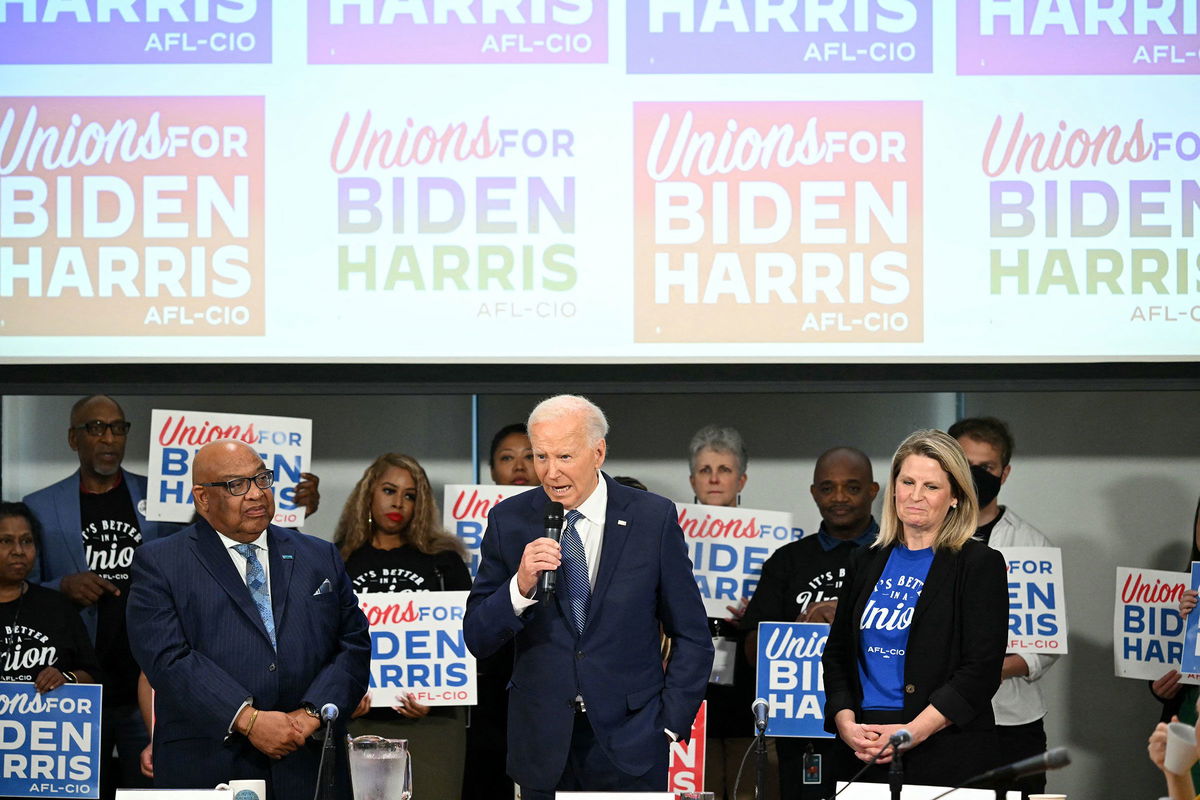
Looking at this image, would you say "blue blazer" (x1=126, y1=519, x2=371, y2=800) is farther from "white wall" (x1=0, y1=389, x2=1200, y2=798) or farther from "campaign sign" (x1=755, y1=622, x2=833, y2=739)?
"white wall" (x1=0, y1=389, x2=1200, y2=798)

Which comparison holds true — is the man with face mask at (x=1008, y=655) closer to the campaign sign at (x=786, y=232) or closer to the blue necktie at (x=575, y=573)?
the campaign sign at (x=786, y=232)

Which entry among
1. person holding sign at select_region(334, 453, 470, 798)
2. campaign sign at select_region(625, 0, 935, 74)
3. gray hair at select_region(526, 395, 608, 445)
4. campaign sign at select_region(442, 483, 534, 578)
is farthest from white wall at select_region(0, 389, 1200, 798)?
gray hair at select_region(526, 395, 608, 445)

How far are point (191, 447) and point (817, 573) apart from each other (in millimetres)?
2380

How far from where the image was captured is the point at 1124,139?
207 inches

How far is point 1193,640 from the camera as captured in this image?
181 inches

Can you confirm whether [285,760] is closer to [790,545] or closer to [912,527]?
[912,527]

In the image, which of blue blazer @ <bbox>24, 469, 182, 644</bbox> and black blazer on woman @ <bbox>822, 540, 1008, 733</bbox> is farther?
blue blazer @ <bbox>24, 469, 182, 644</bbox>

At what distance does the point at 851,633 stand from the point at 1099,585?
115 inches

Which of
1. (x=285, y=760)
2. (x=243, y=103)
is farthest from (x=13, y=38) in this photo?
(x=285, y=760)

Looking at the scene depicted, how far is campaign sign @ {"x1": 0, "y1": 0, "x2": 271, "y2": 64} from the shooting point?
5250 millimetres

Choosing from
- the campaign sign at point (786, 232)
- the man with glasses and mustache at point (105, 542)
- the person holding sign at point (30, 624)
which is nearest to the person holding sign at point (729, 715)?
the campaign sign at point (786, 232)

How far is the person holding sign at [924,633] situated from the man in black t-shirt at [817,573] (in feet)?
3.82

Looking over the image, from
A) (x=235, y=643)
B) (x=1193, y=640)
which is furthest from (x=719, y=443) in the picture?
(x=235, y=643)

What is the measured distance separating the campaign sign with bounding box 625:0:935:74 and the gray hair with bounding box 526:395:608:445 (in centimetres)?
228
